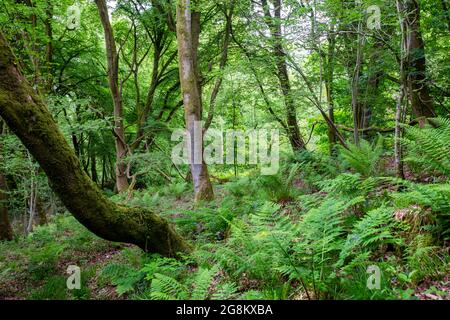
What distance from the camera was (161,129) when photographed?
43.1ft

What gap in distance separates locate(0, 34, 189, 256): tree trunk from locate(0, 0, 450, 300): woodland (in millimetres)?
14

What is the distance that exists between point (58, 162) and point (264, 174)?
4364 mm

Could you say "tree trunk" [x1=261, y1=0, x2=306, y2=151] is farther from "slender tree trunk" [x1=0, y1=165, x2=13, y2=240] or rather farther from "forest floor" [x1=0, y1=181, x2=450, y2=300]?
"slender tree trunk" [x1=0, y1=165, x2=13, y2=240]

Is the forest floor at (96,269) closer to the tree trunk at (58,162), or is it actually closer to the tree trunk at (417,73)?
the tree trunk at (58,162)

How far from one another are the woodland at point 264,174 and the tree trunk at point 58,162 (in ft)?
0.04

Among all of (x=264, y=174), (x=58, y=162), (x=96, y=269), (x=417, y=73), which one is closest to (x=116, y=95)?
(x=264, y=174)

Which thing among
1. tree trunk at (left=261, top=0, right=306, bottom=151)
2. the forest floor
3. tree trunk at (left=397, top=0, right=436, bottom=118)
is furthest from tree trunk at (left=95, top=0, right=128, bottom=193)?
tree trunk at (left=397, top=0, right=436, bottom=118)

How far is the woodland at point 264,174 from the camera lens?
111 inches

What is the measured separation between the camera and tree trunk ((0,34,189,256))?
304cm

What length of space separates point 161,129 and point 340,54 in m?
8.00

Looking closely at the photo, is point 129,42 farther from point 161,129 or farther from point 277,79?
point 277,79

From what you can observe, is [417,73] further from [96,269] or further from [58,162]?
[96,269]
